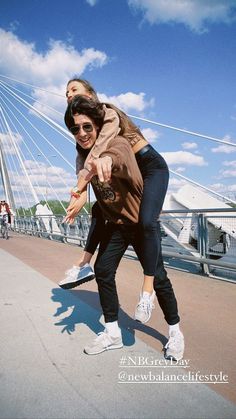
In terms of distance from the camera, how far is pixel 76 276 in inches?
99.2

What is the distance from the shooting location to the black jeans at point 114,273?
2.38m

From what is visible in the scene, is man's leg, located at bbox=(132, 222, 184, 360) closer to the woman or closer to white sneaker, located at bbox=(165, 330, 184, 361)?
white sneaker, located at bbox=(165, 330, 184, 361)

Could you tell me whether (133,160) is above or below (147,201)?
above

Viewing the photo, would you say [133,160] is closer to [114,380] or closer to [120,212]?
[120,212]

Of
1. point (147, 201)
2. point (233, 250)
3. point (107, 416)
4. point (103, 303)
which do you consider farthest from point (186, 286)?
point (107, 416)

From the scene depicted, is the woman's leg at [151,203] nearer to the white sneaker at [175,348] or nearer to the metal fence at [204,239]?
the white sneaker at [175,348]

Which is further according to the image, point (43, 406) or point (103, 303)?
point (103, 303)

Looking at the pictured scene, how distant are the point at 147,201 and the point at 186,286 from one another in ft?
10.2

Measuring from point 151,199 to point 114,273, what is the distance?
22.9 inches

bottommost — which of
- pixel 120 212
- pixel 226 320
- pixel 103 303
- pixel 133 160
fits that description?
pixel 226 320

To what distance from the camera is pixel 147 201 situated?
220 centimetres

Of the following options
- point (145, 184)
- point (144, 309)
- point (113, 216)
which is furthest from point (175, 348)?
point (145, 184)

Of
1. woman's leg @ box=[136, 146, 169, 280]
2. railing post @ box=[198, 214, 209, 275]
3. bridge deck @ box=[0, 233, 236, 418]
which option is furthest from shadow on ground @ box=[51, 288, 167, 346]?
railing post @ box=[198, 214, 209, 275]

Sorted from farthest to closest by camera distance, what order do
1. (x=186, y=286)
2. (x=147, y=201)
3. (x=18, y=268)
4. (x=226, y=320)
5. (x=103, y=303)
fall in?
(x=18, y=268) → (x=186, y=286) → (x=226, y=320) → (x=103, y=303) → (x=147, y=201)
